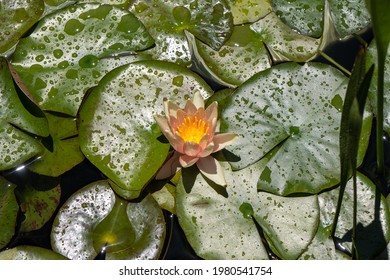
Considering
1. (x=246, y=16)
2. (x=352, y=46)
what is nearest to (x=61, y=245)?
(x=246, y=16)

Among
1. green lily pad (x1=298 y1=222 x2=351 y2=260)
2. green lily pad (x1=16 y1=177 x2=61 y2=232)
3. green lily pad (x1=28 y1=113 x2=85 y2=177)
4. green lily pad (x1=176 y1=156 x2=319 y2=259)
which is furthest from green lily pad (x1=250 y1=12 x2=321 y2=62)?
green lily pad (x1=16 y1=177 x2=61 y2=232)

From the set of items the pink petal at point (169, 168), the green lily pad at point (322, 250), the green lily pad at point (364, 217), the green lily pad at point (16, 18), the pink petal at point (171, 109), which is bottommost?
the green lily pad at point (322, 250)

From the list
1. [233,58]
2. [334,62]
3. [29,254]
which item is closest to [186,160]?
[233,58]

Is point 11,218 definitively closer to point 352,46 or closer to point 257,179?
point 257,179

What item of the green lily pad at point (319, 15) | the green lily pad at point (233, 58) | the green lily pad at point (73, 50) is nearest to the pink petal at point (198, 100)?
the green lily pad at point (233, 58)

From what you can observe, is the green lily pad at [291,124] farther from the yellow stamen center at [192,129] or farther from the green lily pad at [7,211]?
the green lily pad at [7,211]

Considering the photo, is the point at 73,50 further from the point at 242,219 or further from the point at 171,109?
the point at 242,219
